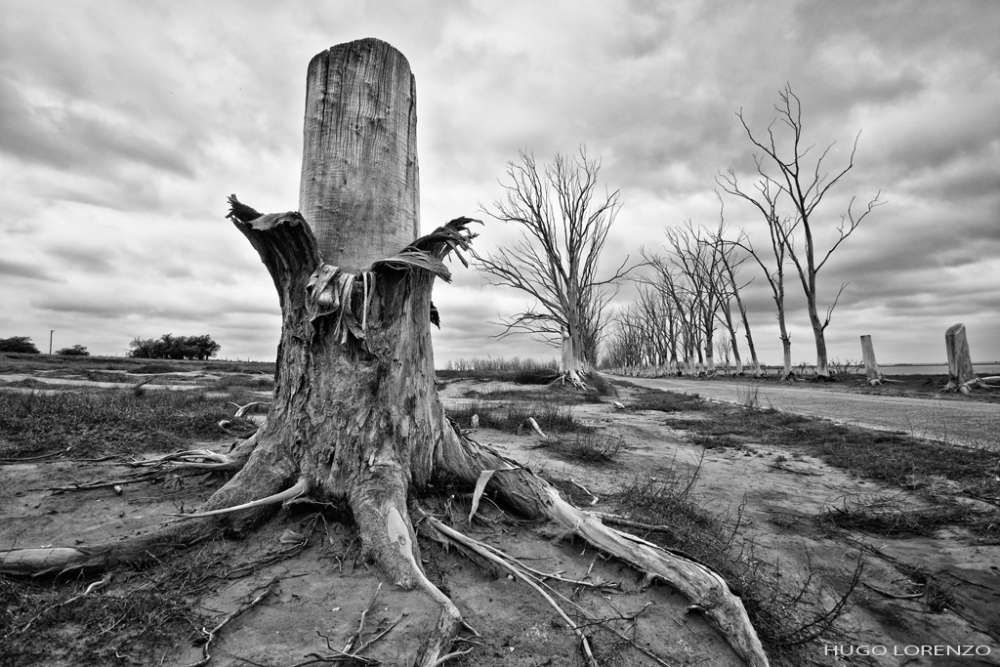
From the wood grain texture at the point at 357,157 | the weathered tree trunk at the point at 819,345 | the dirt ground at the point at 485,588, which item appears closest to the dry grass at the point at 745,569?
the dirt ground at the point at 485,588

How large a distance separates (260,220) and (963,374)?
18933mm

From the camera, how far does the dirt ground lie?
78.2 inches

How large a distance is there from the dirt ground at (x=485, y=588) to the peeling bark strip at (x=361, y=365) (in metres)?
0.15

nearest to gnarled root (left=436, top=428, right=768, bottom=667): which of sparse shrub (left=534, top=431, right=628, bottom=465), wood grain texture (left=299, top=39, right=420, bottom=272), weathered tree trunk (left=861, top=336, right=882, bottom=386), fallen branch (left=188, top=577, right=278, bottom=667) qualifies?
fallen branch (left=188, top=577, right=278, bottom=667)

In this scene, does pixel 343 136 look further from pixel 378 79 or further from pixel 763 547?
pixel 763 547

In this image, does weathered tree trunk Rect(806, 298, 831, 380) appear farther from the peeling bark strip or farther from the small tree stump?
the peeling bark strip

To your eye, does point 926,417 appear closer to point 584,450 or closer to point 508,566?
point 584,450

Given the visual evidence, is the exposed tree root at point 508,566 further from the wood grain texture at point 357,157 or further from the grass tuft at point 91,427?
the grass tuft at point 91,427

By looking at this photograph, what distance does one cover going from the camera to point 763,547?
334 cm

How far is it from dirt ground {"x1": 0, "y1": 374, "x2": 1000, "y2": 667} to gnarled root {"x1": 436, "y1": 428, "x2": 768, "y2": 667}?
86mm

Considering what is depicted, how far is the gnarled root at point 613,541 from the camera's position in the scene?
7.32 feet

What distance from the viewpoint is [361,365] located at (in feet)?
9.74

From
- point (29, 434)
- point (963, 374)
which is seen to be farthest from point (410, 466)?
point (963, 374)

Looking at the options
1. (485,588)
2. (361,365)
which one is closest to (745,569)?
(485,588)
